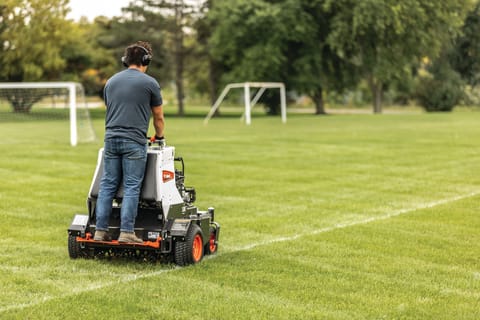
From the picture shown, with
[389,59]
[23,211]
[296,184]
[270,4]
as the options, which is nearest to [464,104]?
[389,59]

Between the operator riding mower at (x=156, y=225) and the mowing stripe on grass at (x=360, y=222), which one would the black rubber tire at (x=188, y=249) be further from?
the mowing stripe on grass at (x=360, y=222)

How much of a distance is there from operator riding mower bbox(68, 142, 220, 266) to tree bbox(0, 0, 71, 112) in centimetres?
4624

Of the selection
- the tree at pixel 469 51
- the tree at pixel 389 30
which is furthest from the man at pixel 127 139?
the tree at pixel 469 51

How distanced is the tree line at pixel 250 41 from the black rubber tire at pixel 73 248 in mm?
43739

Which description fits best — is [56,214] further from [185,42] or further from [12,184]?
[185,42]

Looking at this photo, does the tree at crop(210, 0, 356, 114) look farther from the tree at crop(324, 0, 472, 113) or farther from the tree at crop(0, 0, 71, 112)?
the tree at crop(0, 0, 71, 112)

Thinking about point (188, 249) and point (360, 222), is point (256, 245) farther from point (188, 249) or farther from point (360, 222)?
point (360, 222)

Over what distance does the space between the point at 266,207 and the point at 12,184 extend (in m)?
5.14

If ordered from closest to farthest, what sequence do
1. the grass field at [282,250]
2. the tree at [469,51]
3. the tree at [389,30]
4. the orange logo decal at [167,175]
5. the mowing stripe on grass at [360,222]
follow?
1. the grass field at [282,250]
2. the orange logo decal at [167,175]
3. the mowing stripe on grass at [360,222]
4. the tree at [389,30]
5. the tree at [469,51]

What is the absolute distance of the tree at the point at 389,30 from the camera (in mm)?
49938

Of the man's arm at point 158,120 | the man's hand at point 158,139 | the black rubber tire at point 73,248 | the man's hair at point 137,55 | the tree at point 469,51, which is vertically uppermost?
the tree at point 469,51

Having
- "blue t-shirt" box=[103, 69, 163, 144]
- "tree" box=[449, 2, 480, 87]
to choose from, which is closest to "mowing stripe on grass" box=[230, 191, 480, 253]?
"blue t-shirt" box=[103, 69, 163, 144]

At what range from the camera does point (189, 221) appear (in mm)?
7449

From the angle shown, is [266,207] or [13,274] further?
[266,207]
